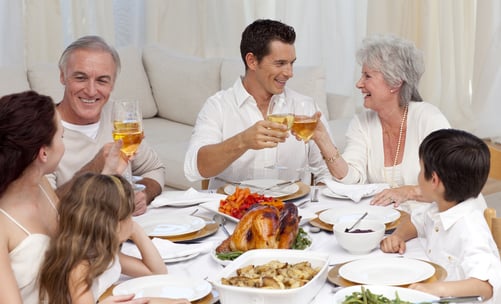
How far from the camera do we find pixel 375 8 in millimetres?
5602

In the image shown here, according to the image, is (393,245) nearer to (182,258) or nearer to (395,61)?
(182,258)

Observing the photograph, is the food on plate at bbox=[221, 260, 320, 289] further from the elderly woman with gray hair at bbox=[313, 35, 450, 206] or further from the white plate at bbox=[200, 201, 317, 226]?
the elderly woman with gray hair at bbox=[313, 35, 450, 206]

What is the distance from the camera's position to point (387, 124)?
311cm

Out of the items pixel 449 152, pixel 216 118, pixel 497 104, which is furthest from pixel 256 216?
pixel 497 104

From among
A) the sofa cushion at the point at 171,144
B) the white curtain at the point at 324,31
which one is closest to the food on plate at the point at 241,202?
the sofa cushion at the point at 171,144

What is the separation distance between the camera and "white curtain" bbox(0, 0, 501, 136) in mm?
5430

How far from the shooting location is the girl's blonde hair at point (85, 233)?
5.73 ft

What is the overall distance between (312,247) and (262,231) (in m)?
0.23

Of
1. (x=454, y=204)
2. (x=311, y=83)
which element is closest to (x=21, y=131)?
(x=454, y=204)

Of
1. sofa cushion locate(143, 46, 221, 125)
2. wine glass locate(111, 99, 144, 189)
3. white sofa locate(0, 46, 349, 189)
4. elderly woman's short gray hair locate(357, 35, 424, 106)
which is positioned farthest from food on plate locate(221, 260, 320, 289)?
sofa cushion locate(143, 46, 221, 125)

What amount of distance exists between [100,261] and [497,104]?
420 centimetres

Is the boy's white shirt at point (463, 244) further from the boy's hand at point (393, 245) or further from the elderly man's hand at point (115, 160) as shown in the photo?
the elderly man's hand at point (115, 160)

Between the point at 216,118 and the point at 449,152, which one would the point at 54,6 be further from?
the point at 449,152

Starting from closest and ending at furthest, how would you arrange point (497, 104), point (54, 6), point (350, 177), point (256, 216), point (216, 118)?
point (256, 216)
point (350, 177)
point (216, 118)
point (497, 104)
point (54, 6)
